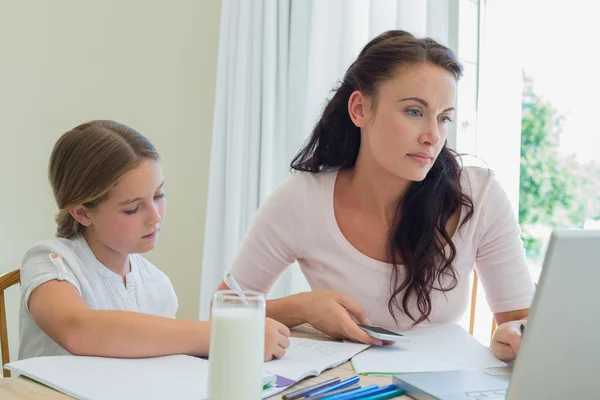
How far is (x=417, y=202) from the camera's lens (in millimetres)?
1474

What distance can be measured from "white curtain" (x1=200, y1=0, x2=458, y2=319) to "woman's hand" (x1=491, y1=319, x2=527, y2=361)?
1297mm

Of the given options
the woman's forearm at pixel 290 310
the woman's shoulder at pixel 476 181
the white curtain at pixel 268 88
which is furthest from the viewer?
the white curtain at pixel 268 88

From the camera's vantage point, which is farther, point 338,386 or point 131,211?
point 131,211

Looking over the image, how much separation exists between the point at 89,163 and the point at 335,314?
57 cm

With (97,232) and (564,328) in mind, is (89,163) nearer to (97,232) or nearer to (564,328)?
(97,232)

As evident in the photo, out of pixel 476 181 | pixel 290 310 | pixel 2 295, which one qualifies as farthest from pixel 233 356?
pixel 476 181

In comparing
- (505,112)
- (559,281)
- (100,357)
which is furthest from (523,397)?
(505,112)

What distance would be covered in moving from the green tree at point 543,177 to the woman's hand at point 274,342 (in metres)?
1.73

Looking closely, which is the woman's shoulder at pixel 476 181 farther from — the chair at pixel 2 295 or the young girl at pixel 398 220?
the chair at pixel 2 295

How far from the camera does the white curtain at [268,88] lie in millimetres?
2275

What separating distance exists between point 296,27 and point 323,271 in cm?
129

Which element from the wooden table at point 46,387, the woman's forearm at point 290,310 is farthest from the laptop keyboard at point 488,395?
the woman's forearm at point 290,310

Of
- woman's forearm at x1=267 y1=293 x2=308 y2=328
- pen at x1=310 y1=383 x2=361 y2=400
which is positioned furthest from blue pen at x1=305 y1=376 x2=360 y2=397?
woman's forearm at x1=267 y1=293 x2=308 y2=328

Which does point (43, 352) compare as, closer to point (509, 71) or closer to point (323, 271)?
point (323, 271)
